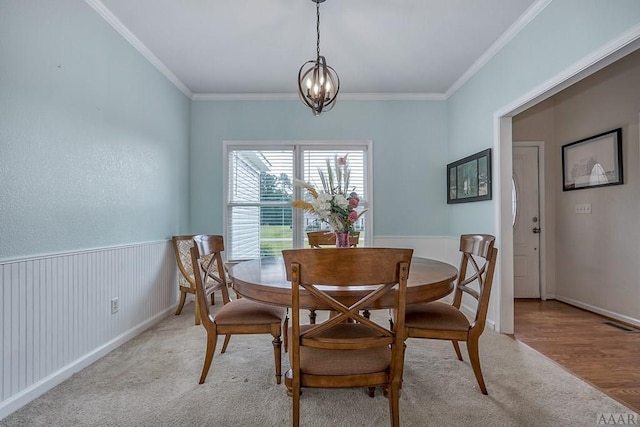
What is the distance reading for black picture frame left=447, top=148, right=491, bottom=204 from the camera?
120 inches

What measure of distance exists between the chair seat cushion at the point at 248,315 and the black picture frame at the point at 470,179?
7.58 ft

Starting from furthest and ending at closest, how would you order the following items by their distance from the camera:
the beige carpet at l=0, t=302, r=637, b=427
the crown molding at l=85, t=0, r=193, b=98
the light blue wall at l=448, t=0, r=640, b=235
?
the crown molding at l=85, t=0, r=193, b=98 < the light blue wall at l=448, t=0, r=640, b=235 < the beige carpet at l=0, t=302, r=637, b=427

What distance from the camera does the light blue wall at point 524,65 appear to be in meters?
1.84

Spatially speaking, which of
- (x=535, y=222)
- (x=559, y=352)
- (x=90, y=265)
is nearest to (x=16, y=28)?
(x=90, y=265)

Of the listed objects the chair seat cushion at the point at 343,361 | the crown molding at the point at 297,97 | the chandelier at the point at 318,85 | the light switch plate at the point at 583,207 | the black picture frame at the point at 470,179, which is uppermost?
the crown molding at the point at 297,97

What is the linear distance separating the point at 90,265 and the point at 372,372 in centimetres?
210

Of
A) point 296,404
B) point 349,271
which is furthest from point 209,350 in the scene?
point 349,271

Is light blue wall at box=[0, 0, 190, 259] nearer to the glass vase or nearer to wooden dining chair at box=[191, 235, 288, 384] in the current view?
wooden dining chair at box=[191, 235, 288, 384]

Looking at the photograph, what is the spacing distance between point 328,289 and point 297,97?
10.3 feet

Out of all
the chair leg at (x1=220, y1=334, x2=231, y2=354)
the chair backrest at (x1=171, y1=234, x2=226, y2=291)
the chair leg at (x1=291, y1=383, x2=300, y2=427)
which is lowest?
the chair leg at (x1=220, y1=334, x2=231, y2=354)

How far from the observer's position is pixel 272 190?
408cm

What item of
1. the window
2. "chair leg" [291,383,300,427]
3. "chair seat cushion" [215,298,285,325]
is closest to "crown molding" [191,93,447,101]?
the window

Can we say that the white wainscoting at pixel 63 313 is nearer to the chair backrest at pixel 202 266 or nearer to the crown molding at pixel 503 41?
the chair backrest at pixel 202 266

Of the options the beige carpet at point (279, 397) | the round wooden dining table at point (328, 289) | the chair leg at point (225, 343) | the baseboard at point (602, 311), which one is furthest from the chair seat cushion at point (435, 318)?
the baseboard at point (602, 311)
